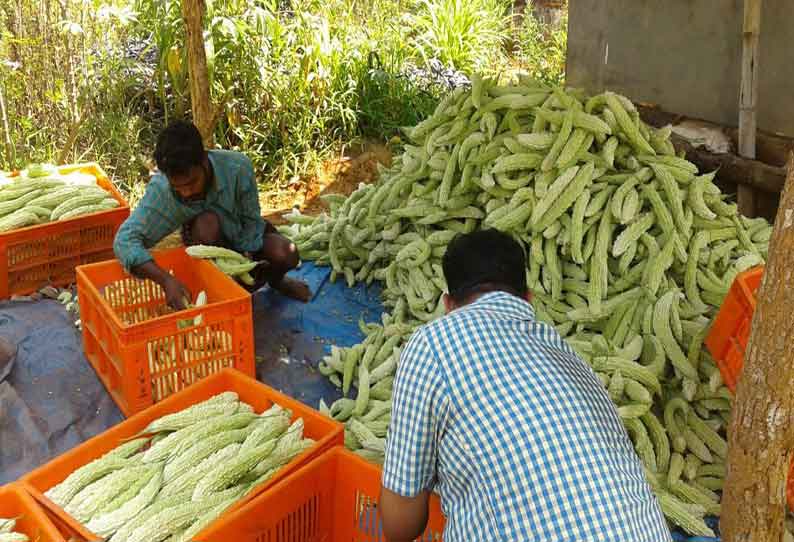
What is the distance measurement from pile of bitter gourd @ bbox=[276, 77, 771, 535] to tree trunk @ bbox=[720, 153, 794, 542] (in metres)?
0.52

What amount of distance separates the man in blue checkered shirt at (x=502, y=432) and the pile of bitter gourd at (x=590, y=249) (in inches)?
45.6

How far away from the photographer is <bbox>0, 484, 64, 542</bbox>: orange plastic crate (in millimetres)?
2254

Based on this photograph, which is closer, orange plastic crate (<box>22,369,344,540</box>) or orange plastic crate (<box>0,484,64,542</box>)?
orange plastic crate (<box>0,484,64,542</box>)

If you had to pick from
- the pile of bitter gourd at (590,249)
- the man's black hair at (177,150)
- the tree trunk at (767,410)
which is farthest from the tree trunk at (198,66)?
the tree trunk at (767,410)

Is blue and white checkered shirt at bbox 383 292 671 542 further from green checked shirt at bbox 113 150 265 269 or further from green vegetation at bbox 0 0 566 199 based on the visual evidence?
green vegetation at bbox 0 0 566 199

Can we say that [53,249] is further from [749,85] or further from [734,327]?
[749,85]

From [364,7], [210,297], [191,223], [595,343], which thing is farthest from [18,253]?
[364,7]

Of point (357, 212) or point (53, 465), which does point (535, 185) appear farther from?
point (53, 465)

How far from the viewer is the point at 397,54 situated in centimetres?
888

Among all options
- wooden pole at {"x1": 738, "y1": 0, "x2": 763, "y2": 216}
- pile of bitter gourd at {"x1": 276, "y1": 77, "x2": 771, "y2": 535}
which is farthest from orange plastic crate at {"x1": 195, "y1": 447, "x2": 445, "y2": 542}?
wooden pole at {"x1": 738, "y1": 0, "x2": 763, "y2": 216}

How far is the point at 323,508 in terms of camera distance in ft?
8.67

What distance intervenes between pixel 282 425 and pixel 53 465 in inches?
31.1

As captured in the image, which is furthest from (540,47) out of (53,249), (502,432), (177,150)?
(502,432)

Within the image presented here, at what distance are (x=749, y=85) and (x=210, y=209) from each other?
13.0 feet
